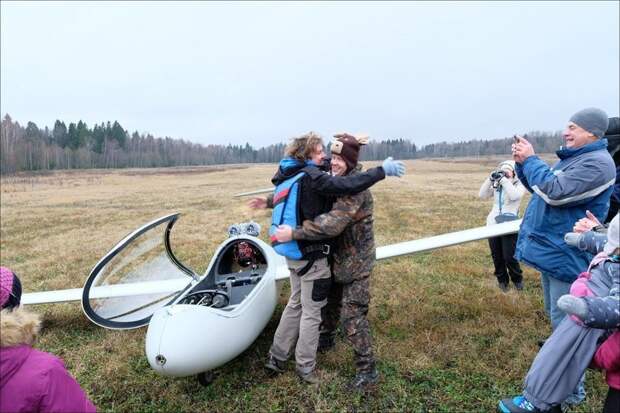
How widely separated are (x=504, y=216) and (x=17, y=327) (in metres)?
5.77

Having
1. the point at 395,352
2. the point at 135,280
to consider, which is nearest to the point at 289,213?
the point at 395,352

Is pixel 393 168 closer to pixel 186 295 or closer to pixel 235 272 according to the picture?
pixel 186 295

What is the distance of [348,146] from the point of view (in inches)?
129

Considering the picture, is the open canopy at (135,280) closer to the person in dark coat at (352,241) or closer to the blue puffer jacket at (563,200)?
the person in dark coat at (352,241)

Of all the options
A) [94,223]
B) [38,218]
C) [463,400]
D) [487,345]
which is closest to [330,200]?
[463,400]

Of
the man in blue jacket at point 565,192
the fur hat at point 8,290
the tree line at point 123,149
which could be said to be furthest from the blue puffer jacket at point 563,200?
the tree line at point 123,149

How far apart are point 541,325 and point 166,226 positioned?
4.83 m

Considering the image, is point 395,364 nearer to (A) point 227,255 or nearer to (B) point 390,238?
(A) point 227,255

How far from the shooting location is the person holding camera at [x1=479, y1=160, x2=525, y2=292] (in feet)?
18.5

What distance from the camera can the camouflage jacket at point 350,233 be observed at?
10.6 feet

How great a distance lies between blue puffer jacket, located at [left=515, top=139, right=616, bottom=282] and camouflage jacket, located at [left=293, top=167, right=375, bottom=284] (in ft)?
4.25

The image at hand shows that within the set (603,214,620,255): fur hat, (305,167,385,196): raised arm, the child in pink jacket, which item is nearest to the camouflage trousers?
(305,167,385,196): raised arm

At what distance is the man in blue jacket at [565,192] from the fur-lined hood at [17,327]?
331cm

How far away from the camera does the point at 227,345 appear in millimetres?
3371
